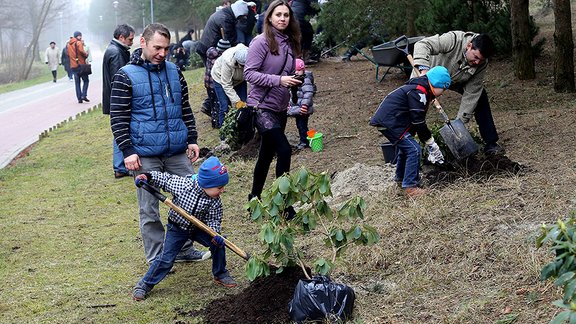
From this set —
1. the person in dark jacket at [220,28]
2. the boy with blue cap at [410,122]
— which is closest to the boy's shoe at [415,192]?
the boy with blue cap at [410,122]

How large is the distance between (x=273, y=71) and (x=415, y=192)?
1.63 metres

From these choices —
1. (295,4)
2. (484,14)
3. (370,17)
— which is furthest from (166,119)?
(295,4)

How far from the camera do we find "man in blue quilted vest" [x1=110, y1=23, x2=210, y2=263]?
20.8ft

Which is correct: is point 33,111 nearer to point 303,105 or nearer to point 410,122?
point 303,105

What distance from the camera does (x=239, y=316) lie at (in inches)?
212

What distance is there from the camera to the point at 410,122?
7.54m

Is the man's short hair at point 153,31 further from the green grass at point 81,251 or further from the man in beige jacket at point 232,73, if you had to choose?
the man in beige jacket at point 232,73

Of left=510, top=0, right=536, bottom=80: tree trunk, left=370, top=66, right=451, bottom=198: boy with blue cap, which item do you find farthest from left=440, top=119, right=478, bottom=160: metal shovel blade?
left=510, top=0, right=536, bottom=80: tree trunk

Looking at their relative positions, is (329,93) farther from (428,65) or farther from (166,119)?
(166,119)

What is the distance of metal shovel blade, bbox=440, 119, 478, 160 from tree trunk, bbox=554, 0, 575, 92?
15.1ft

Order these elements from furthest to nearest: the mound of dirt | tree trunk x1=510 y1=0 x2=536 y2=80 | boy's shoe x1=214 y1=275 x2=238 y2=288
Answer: tree trunk x1=510 y1=0 x2=536 y2=80 → the mound of dirt → boy's shoe x1=214 y1=275 x2=238 y2=288

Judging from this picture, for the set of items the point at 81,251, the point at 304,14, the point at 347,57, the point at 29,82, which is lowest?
the point at 29,82

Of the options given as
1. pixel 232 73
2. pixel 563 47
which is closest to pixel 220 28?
pixel 232 73

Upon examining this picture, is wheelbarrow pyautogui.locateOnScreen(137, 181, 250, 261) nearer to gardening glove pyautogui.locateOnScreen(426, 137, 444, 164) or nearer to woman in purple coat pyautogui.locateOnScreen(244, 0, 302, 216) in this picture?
woman in purple coat pyautogui.locateOnScreen(244, 0, 302, 216)
